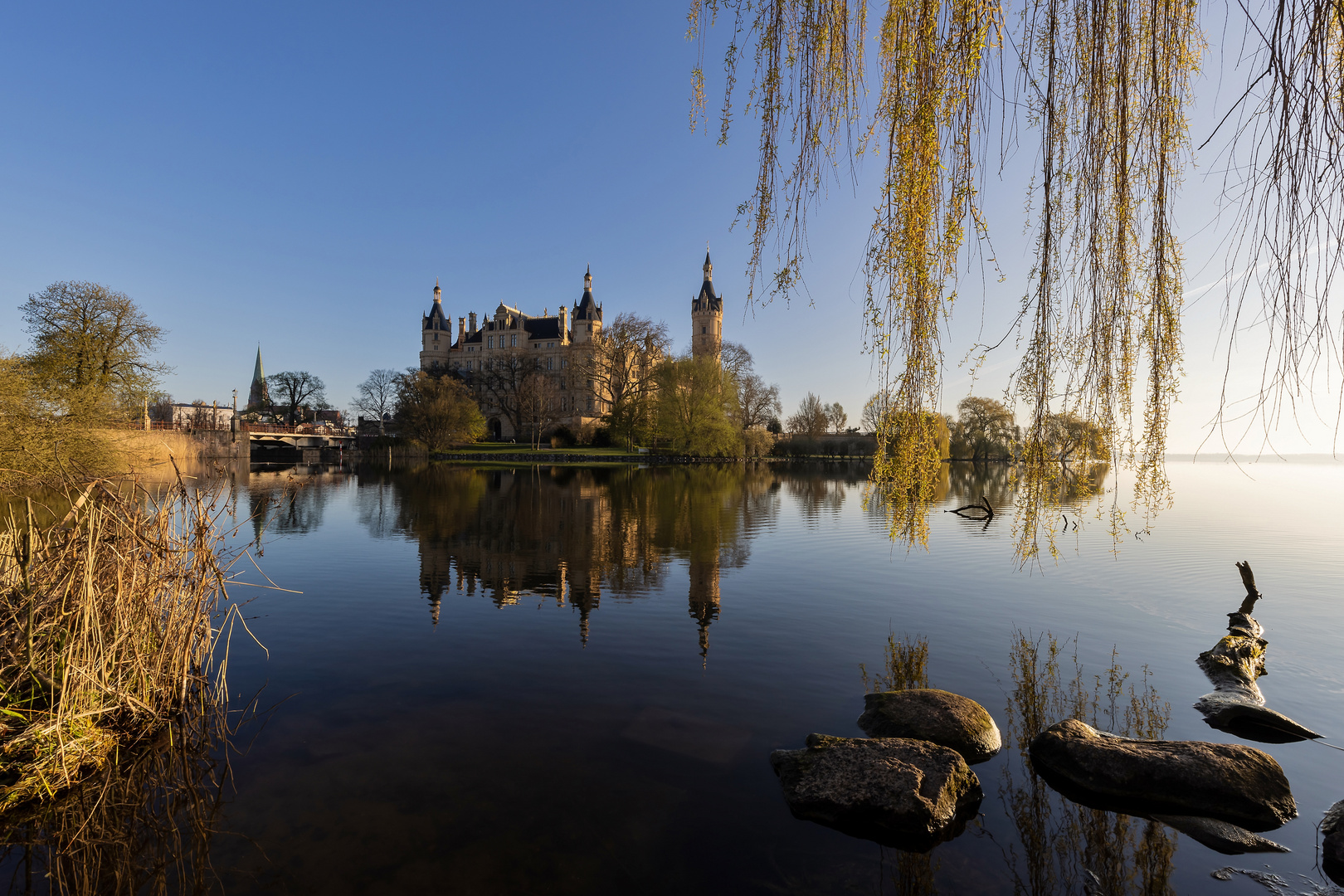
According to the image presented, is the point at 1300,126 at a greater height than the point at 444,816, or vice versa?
the point at 1300,126

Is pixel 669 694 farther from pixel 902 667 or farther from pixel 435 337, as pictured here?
pixel 435 337

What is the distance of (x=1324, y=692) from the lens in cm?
666

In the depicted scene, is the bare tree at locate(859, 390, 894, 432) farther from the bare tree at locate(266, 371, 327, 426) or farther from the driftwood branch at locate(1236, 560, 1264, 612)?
the bare tree at locate(266, 371, 327, 426)

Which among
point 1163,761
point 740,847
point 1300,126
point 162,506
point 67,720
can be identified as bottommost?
point 740,847

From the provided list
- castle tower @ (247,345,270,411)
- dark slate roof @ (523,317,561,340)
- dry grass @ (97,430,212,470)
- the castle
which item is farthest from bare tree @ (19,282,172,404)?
castle tower @ (247,345,270,411)

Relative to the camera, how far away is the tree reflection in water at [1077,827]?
3740 millimetres

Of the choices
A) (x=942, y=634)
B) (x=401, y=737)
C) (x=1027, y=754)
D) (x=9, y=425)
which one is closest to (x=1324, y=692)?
(x=942, y=634)

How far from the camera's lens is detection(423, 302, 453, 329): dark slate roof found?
87.8m

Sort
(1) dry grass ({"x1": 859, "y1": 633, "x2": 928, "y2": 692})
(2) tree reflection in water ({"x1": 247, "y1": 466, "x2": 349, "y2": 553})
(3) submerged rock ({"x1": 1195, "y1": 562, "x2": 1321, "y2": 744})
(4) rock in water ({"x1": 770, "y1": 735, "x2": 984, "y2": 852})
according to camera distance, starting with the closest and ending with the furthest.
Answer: (4) rock in water ({"x1": 770, "y1": 735, "x2": 984, "y2": 852}) < (3) submerged rock ({"x1": 1195, "y1": 562, "x2": 1321, "y2": 744}) < (1) dry grass ({"x1": 859, "y1": 633, "x2": 928, "y2": 692}) < (2) tree reflection in water ({"x1": 247, "y1": 466, "x2": 349, "y2": 553})

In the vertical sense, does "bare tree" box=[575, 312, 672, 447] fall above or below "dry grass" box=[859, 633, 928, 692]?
above

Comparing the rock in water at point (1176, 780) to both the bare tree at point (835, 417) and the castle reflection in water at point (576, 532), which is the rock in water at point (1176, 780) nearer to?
the castle reflection in water at point (576, 532)

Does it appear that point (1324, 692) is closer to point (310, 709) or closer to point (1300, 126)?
point (1300, 126)

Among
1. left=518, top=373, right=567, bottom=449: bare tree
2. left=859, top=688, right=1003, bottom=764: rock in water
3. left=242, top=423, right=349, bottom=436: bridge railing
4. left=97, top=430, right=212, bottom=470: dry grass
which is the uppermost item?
left=518, top=373, right=567, bottom=449: bare tree

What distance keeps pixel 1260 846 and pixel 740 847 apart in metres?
3.35
